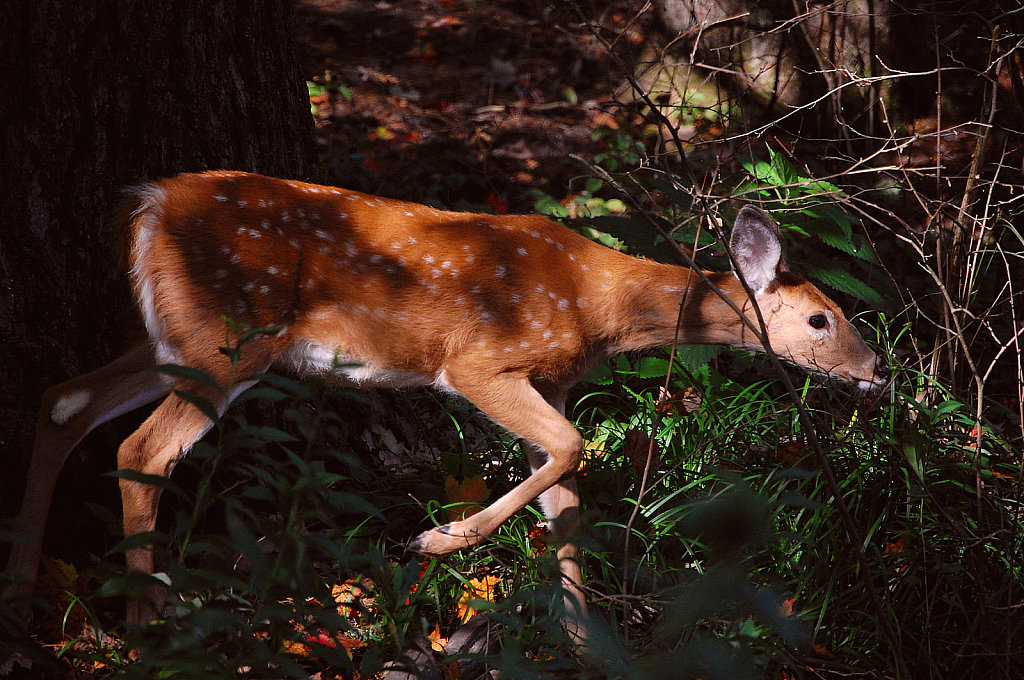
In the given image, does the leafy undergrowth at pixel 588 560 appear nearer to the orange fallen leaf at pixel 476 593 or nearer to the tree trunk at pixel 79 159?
the orange fallen leaf at pixel 476 593

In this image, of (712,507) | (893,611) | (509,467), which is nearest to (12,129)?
(509,467)

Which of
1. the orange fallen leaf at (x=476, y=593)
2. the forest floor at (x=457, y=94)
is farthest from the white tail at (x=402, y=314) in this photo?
the forest floor at (x=457, y=94)

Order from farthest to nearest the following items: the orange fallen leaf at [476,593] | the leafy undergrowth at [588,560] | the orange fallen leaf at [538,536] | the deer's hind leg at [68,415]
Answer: the orange fallen leaf at [538,536] → the orange fallen leaf at [476,593] → the deer's hind leg at [68,415] → the leafy undergrowth at [588,560]

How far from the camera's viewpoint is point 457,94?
8273 millimetres

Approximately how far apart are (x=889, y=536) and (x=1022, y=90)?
2492mm

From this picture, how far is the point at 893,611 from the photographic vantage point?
2.89m

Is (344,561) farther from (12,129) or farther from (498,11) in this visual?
(498,11)

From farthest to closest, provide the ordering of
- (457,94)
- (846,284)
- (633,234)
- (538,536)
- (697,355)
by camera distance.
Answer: (457,94), (846,284), (633,234), (697,355), (538,536)

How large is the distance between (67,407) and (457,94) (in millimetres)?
6012

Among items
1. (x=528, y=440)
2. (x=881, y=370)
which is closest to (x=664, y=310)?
(x=528, y=440)

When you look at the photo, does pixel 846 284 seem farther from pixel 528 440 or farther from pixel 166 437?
pixel 166 437

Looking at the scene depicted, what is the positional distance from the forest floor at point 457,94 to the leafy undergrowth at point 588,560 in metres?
2.55

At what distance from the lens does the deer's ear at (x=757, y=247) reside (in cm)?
354

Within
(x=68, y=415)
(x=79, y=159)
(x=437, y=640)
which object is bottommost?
(x=437, y=640)
